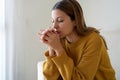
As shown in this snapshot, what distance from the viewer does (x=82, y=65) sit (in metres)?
1.10

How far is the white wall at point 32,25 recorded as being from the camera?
1.93m

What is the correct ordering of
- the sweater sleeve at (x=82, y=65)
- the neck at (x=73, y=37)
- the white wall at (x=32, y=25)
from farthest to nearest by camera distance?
the white wall at (x=32, y=25) → the neck at (x=73, y=37) → the sweater sleeve at (x=82, y=65)

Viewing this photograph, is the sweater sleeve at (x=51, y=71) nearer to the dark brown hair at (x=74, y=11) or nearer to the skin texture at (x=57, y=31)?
the skin texture at (x=57, y=31)

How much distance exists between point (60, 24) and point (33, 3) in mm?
996

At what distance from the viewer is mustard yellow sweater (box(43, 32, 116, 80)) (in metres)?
1.09

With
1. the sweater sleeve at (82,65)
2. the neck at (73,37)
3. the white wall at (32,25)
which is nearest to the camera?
the sweater sleeve at (82,65)

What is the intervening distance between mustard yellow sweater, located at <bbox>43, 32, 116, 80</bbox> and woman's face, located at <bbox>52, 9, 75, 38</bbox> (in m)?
0.11

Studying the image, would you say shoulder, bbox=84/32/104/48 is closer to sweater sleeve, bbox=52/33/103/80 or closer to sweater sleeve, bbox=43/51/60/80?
sweater sleeve, bbox=52/33/103/80

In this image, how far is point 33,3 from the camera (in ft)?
6.70

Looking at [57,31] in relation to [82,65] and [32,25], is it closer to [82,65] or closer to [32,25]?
[82,65]

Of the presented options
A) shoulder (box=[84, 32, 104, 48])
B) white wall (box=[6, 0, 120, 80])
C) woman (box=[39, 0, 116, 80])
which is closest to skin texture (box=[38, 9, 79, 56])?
woman (box=[39, 0, 116, 80])

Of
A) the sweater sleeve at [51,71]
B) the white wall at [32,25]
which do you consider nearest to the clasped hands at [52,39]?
the sweater sleeve at [51,71]
